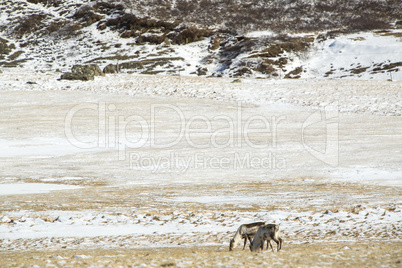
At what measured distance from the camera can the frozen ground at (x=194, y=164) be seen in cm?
1229

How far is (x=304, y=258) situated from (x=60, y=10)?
12003 centimetres

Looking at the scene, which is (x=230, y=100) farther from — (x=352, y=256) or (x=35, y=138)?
(x=352, y=256)

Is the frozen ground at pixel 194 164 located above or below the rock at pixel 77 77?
below

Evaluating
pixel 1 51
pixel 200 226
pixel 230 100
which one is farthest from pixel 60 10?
pixel 200 226

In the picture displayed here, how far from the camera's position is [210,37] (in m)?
95.1

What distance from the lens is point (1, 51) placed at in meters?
89.5

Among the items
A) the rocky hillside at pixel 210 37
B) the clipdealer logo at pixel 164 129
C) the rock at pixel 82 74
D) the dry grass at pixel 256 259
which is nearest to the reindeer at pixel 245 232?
the dry grass at pixel 256 259

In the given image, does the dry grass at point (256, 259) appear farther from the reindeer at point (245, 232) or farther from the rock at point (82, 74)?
the rock at point (82, 74)

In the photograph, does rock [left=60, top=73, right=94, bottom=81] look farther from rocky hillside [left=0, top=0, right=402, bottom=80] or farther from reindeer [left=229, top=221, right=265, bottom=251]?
reindeer [left=229, top=221, right=265, bottom=251]

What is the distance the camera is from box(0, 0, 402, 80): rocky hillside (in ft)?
238

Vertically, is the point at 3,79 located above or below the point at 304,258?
above

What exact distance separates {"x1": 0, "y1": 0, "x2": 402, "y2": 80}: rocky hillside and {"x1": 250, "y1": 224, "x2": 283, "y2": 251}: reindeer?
174 feet

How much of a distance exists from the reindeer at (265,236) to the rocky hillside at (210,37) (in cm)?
5306

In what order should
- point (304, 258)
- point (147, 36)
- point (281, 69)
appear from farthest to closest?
1. point (147, 36)
2. point (281, 69)
3. point (304, 258)
